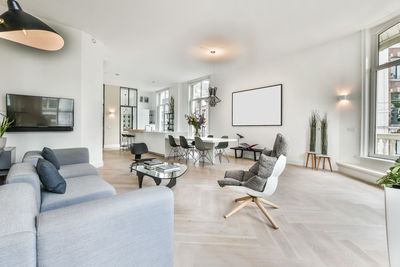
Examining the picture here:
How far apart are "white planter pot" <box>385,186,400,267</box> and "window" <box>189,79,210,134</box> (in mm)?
6986

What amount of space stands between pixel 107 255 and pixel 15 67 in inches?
176

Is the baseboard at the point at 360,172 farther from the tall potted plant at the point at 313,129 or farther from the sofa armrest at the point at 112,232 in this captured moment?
the sofa armrest at the point at 112,232

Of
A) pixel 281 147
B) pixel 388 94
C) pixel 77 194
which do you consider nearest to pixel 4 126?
pixel 77 194

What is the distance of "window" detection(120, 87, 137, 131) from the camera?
9.99m

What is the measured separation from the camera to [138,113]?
10.6 meters

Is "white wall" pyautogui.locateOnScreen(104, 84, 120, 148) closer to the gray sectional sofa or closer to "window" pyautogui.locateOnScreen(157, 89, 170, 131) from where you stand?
"window" pyautogui.locateOnScreen(157, 89, 170, 131)

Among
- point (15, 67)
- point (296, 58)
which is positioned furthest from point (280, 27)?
point (15, 67)

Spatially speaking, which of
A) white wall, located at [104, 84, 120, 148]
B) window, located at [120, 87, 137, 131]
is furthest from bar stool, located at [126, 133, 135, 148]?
window, located at [120, 87, 137, 131]

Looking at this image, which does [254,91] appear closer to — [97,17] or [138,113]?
[97,17]

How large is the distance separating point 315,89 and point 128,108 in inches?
357

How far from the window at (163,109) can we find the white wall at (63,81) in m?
6.04

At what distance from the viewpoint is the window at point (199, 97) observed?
8.14 meters

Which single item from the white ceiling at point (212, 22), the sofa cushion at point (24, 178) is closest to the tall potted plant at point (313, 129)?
the white ceiling at point (212, 22)

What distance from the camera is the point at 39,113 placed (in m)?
3.68
